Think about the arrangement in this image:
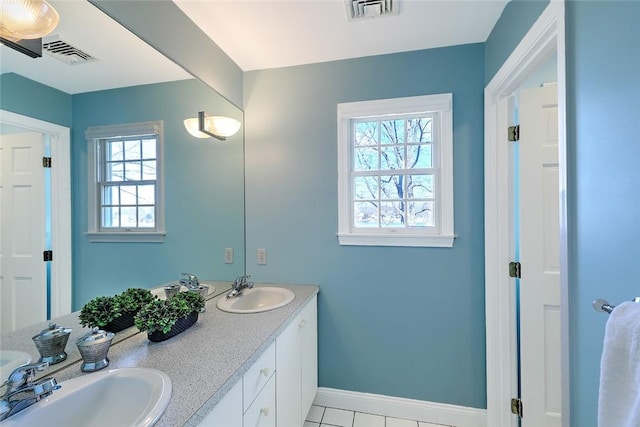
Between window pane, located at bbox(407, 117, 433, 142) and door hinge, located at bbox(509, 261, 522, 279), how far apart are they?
3.11 ft

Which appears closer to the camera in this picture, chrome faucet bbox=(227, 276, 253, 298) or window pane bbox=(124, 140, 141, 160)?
window pane bbox=(124, 140, 141, 160)

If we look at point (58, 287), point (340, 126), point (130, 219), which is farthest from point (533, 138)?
point (58, 287)

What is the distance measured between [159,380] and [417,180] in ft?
5.87

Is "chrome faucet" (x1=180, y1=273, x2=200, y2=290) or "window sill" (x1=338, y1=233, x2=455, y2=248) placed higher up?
"window sill" (x1=338, y1=233, x2=455, y2=248)

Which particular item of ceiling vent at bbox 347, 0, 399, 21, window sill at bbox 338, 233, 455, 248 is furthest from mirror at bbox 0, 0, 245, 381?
ceiling vent at bbox 347, 0, 399, 21

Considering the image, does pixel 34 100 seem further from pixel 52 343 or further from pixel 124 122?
pixel 52 343

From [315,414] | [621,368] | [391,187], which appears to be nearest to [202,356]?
[621,368]

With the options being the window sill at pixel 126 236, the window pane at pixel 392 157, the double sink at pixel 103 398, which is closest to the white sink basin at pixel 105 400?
the double sink at pixel 103 398

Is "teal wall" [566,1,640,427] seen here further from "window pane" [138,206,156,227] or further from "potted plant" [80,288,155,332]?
"window pane" [138,206,156,227]

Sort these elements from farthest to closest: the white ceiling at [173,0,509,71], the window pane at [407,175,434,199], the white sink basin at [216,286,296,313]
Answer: the window pane at [407,175,434,199]
the white sink basin at [216,286,296,313]
the white ceiling at [173,0,509,71]

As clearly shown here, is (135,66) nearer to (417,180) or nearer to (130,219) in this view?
(130,219)

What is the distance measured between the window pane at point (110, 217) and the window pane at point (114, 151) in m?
0.22

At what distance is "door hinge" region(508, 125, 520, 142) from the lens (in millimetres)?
1641

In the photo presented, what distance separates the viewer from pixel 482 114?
5.81ft
